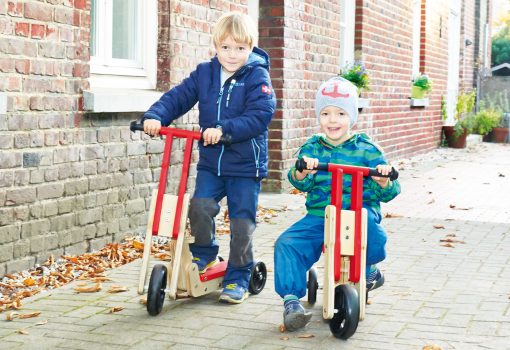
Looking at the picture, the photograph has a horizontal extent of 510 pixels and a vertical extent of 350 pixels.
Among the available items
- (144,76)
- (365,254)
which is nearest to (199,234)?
(365,254)

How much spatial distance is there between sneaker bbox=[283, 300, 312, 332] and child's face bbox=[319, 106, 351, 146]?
0.91m

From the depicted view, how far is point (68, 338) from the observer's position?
4551mm

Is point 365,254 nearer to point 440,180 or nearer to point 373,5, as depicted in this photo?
point 440,180

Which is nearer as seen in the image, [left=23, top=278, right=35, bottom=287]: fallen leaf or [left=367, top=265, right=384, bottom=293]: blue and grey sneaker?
[left=367, top=265, right=384, bottom=293]: blue and grey sneaker

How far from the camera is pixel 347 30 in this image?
13344 millimetres

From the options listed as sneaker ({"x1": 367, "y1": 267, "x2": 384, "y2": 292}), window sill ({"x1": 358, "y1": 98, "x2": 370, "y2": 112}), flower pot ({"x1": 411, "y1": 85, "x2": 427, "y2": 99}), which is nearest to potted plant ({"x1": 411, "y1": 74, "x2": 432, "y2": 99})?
flower pot ({"x1": 411, "y1": 85, "x2": 427, "y2": 99})

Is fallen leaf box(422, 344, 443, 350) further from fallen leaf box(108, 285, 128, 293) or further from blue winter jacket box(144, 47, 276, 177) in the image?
fallen leaf box(108, 285, 128, 293)

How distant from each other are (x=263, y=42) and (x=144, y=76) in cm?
292

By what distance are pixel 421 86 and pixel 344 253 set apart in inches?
499

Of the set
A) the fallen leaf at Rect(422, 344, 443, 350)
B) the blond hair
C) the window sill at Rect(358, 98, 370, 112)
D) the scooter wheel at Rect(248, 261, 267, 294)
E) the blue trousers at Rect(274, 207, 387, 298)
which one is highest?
the blond hair

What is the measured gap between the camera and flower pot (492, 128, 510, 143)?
22703 mm

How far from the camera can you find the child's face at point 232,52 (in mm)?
5234

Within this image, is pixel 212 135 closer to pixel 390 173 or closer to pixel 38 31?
pixel 390 173


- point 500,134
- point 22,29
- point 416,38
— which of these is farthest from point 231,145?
point 500,134
